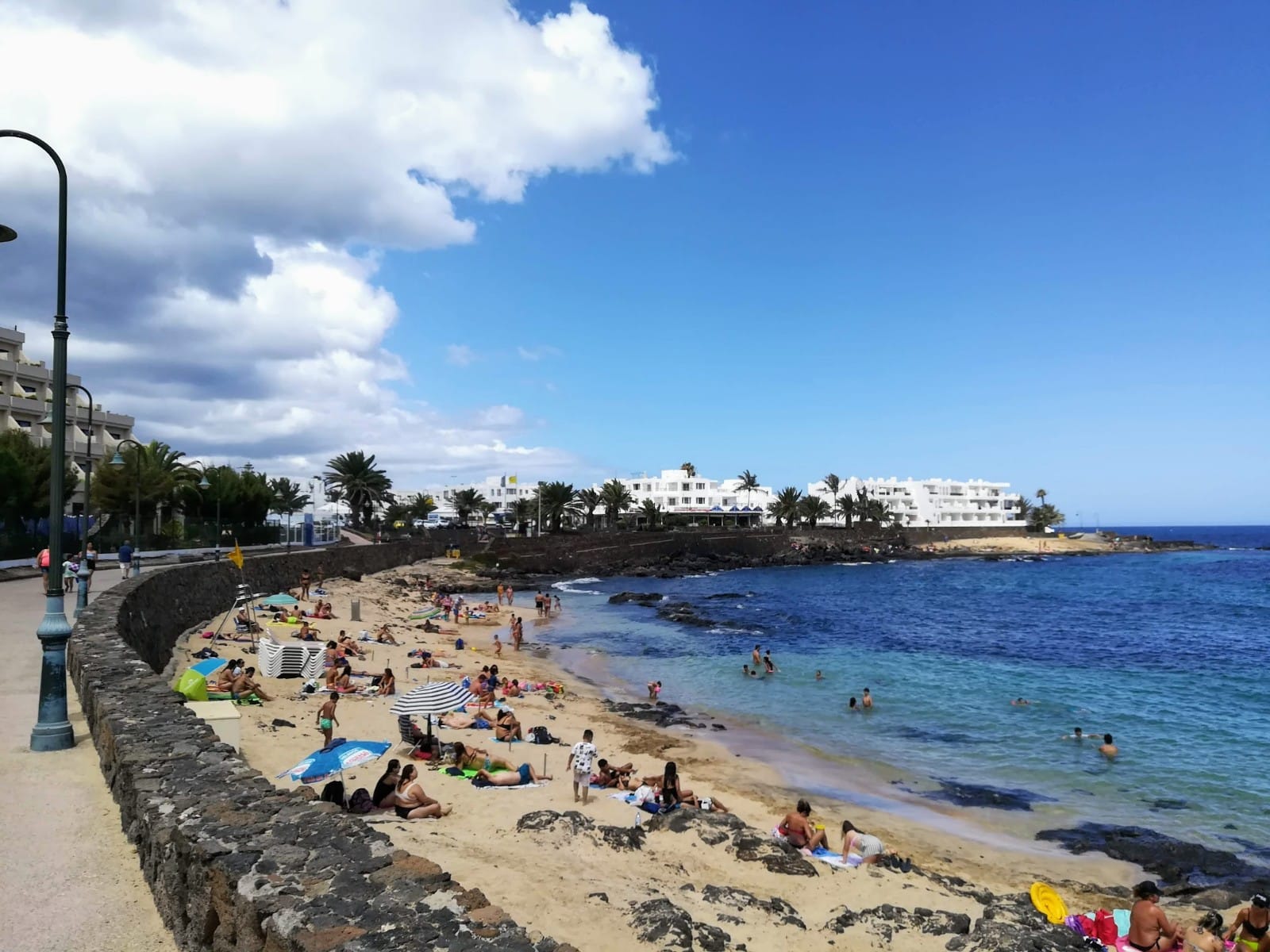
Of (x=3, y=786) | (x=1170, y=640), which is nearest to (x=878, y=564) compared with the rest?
(x=1170, y=640)

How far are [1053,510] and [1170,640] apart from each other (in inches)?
5049

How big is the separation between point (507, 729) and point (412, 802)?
5.92 meters

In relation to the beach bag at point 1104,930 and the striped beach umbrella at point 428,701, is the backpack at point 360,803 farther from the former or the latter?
the beach bag at point 1104,930

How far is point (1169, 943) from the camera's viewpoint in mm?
9234

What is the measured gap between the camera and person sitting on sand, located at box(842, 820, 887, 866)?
11609 millimetres

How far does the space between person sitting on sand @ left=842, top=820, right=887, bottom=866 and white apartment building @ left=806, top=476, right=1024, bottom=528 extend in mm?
123932

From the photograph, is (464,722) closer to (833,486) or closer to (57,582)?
(57,582)

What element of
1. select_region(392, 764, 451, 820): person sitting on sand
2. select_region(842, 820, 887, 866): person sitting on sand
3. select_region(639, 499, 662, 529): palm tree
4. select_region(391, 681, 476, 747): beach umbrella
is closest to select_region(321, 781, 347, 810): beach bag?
select_region(392, 764, 451, 820): person sitting on sand

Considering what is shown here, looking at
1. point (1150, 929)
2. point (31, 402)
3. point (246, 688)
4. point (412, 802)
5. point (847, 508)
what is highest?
point (31, 402)

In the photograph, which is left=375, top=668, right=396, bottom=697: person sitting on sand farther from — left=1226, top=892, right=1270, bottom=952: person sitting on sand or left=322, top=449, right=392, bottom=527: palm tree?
→ left=322, top=449, right=392, bottom=527: palm tree

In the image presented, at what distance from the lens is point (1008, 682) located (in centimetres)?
2870

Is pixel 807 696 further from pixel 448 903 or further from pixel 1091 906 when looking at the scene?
pixel 448 903

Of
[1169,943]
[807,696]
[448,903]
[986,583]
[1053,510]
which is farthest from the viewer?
[1053,510]

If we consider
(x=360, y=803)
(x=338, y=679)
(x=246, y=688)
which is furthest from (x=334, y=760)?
(x=338, y=679)
